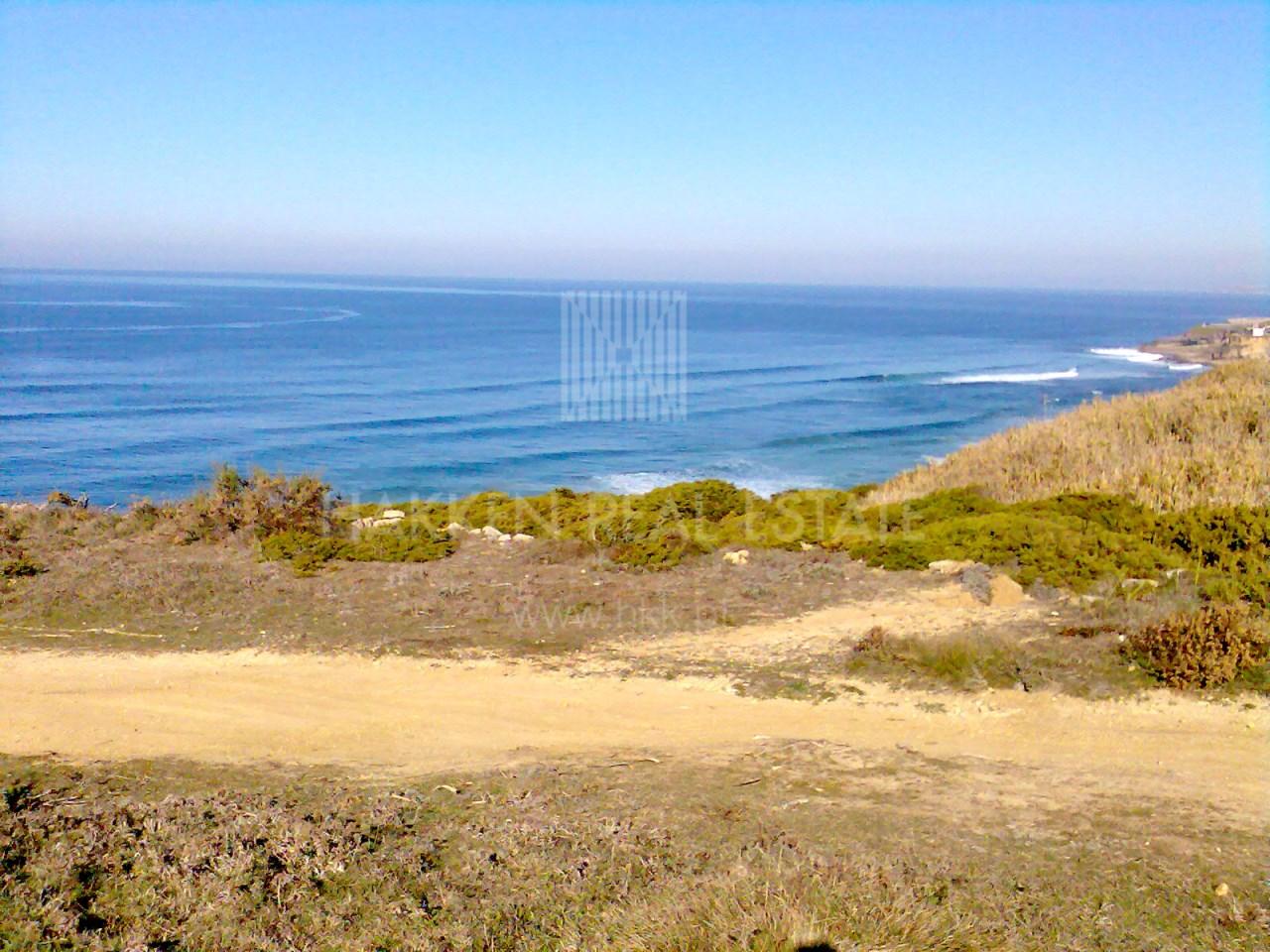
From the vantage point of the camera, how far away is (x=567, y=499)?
54.6ft

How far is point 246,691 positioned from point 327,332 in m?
86.3

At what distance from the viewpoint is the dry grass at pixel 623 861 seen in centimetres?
454

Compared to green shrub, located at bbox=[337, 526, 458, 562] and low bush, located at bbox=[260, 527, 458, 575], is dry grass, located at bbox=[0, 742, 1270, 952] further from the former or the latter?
green shrub, located at bbox=[337, 526, 458, 562]

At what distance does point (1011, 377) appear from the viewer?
203ft

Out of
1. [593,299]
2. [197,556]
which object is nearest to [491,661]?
[197,556]

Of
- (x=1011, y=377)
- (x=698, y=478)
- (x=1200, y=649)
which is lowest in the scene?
(x=698, y=478)

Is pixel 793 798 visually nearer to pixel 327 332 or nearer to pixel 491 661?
pixel 491 661

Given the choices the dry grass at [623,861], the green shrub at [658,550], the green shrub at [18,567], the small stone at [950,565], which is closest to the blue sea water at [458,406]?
the green shrub at [18,567]

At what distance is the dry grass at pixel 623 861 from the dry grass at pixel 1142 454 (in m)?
8.68

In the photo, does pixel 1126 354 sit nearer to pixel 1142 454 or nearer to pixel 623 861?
pixel 1142 454

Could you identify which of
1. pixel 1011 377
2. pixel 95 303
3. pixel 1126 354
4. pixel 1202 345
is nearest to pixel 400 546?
pixel 1011 377

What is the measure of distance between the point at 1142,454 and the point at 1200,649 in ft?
26.0

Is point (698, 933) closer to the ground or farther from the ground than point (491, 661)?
farther from the ground

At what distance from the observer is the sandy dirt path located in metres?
6.98
